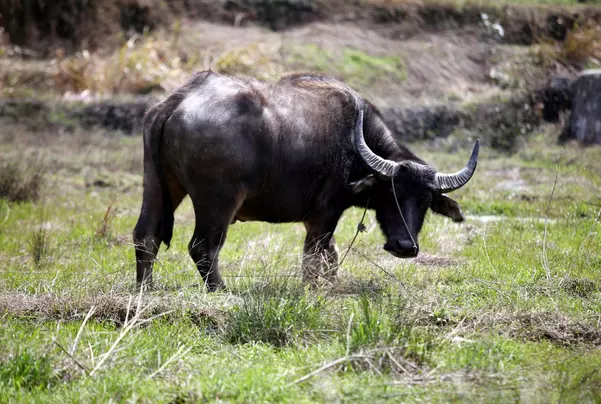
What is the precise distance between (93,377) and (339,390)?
60.4 inches

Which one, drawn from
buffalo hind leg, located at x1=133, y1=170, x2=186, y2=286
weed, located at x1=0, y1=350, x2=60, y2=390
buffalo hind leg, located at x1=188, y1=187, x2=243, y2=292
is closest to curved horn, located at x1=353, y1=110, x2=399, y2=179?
buffalo hind leg, located at x1=188, y1=187, x2=243, y2=292

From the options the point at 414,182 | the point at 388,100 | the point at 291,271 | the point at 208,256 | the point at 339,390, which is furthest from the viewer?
the point at 388,100

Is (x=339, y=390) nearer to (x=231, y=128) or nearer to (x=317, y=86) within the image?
(x=231, y=128)

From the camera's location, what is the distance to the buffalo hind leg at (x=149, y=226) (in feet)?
24.7

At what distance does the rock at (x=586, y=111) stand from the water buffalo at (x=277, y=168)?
26.5ft

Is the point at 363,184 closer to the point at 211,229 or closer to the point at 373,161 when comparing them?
the point at 373,161

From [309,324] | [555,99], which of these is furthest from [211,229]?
[555,99]

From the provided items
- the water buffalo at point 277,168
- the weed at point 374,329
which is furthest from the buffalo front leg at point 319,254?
the weed at point 374,329

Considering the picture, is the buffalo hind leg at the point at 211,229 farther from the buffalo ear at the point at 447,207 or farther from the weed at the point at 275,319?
the buffalo ear at the point at 447,207

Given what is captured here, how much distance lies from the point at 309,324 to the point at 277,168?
210cm

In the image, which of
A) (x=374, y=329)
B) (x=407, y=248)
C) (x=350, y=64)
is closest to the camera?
(x=374, y=329)

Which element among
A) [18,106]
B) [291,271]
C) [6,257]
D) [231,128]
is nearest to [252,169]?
[231,128]

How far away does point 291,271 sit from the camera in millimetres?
6996

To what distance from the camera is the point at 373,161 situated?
802 cm
